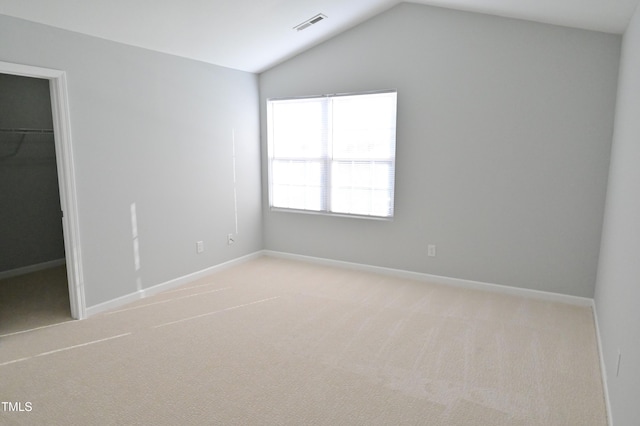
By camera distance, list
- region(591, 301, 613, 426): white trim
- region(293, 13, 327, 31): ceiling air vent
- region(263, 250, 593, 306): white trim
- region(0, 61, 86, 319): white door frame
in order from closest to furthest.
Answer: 1. region(591, 301, 613, 426): white trim
2. region(0, 61, 86, 319): white door frame
3. region(263, 250, 593, 306): white trim
4. region(293, 13, 327, 31): ceiling air vent

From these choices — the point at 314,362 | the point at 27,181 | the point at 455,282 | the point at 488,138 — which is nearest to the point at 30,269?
the point at 27,181

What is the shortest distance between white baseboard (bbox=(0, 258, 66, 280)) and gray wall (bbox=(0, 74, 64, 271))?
1.7 inches

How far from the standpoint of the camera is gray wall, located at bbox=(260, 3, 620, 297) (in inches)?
139

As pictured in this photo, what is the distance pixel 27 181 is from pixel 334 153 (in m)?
3.75

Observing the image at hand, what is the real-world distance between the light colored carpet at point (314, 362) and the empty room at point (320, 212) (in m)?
0.02

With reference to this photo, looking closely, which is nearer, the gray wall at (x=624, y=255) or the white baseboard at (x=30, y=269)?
the gray wall at (x=624, y=255)

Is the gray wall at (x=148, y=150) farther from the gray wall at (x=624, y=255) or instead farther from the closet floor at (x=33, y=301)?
the gray wall at (x=624, y=255)

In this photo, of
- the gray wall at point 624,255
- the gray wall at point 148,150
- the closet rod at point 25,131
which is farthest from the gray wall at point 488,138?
the closet rod at point 25,131

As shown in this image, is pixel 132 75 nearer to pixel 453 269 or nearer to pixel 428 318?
pixel 428 318

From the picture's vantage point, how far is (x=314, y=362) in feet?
8.96

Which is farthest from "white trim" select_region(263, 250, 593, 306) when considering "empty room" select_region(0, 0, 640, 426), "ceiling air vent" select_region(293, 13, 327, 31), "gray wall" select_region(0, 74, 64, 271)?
"gray wall" select_region(0, 74, 64, 271)

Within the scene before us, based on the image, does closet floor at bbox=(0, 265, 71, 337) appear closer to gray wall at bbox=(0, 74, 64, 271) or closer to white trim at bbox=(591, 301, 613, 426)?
gray wall at bbox=(0, 74, 64, 271)

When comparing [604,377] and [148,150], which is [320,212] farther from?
[604,377]

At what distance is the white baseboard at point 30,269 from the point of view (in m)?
4.60
